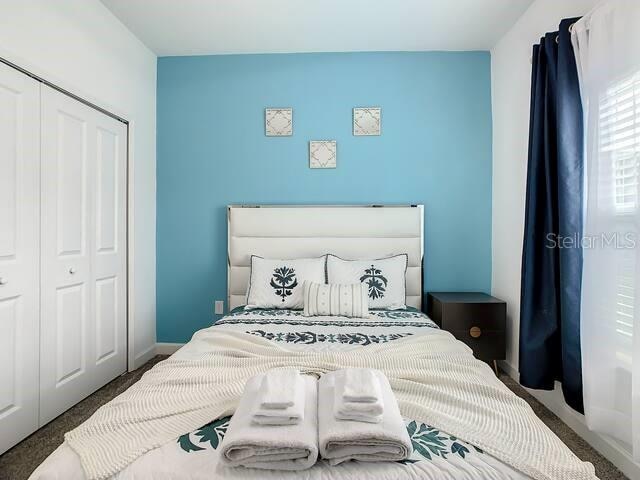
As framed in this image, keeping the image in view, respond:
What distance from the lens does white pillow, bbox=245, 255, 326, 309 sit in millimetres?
2867

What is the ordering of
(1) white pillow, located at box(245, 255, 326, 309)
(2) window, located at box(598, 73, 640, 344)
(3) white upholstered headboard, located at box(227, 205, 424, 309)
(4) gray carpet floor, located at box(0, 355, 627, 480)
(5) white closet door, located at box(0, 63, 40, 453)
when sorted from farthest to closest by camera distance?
(3) white upholstered headboard, located at box(227, 205, 424, 309)
(1) white pillow, located at box(245, 255, 326, 309)
(5) white closet door, located at box(0, 63, 40, 453)
(4) gray carpet floor, located at box(0, 355, 627, 480)
(2) window, located at box(598, 73, 640, 344)

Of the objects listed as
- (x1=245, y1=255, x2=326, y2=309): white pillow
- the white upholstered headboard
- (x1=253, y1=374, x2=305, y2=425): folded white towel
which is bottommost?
(x1=253, y1=374, x2=305, y2=425): folded white towel

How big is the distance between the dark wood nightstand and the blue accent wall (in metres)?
0.48

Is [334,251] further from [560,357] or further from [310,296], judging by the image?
[560,357]

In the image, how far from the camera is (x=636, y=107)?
66.6 inches

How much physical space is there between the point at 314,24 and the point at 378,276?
74.5 inches

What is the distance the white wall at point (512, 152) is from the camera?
102 inches

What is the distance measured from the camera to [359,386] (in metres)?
1.22

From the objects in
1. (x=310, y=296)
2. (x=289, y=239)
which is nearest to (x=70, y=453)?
(x=310, y=296)

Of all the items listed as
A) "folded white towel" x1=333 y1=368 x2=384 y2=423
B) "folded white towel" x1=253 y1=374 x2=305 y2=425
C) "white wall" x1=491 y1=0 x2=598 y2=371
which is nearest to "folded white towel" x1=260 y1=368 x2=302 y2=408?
"folded white towel" x1=253 y1=374 x2=305 y2=425

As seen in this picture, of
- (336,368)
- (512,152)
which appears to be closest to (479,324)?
(512,152)

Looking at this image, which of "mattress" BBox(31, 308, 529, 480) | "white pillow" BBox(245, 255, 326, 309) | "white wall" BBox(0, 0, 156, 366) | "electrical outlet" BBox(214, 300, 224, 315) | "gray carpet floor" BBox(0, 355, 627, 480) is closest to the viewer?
"mattress" BBox(31, 308, 529, 480)

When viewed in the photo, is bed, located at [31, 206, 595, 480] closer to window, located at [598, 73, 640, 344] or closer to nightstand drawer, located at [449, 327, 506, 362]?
nightstand drawer, located at [449, 327, 506, 362]

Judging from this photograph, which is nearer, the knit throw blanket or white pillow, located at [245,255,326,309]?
the knit throw blanket
